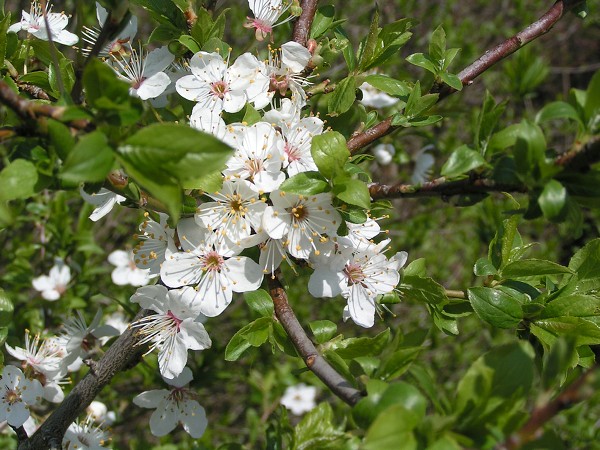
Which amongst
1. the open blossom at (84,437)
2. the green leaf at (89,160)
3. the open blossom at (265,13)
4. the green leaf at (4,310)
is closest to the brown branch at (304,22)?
the open blossom at (265,13)

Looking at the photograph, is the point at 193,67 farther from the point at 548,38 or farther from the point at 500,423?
the point at 548,38

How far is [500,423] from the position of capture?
86cm

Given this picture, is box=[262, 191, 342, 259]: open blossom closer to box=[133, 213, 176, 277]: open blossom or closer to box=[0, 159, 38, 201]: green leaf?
box=[133, 213, 176, 277]: open blossom

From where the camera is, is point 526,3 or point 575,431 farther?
Answer: point 526,3

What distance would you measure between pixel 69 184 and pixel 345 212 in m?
0.51

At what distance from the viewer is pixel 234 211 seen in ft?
3.98

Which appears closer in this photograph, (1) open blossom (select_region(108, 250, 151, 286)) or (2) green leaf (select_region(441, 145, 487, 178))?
(2) green leaf (select_region(441, 145, 487, 178))

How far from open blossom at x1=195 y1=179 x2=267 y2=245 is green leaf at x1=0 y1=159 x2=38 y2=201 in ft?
1.16

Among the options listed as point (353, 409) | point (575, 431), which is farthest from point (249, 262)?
point (575, 431)

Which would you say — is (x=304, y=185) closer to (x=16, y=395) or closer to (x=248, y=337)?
(x=248, y=337)

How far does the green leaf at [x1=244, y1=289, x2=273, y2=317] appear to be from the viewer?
4.13ft

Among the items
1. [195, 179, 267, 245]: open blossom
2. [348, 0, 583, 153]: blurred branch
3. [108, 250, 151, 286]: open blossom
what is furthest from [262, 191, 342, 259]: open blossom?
[108, 250, 151, 286]: open blossom

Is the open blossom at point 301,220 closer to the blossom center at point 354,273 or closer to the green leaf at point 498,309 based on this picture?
the blossom center at point 354,273

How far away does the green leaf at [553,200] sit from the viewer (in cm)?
85
